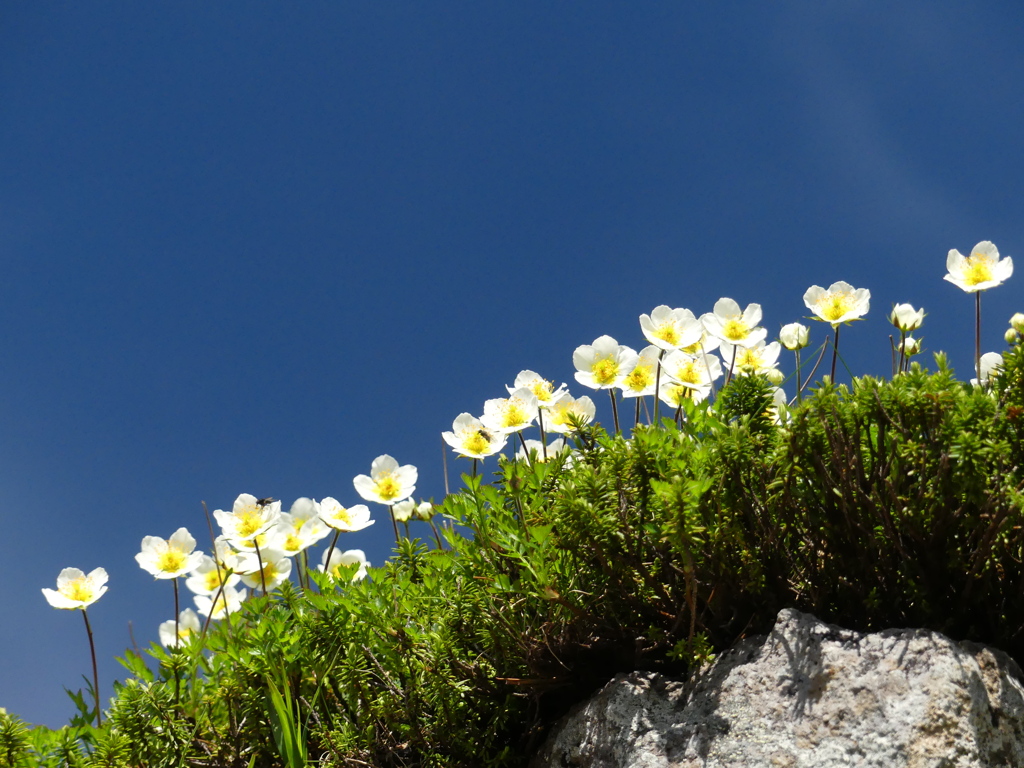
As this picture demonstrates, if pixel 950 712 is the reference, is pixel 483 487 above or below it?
above

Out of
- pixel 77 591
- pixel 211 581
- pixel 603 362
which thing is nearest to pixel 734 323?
pixel 603 362

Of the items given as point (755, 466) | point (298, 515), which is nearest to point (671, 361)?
point (755, 466)

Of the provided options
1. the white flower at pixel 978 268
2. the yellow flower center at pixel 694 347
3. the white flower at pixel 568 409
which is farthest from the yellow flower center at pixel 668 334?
the white flower at pixel 978 268

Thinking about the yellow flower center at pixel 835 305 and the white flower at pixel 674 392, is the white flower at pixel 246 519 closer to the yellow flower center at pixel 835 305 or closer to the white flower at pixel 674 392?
the white flower at pixel 674 392

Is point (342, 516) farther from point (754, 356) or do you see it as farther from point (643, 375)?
point (754, 356)

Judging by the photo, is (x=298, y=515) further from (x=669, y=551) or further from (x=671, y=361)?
(x=669, y=551)

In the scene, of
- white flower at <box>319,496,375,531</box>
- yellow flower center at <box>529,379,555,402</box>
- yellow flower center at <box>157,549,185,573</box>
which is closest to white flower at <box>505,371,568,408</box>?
yellow flower center at <box>529,379,555,402</box>
